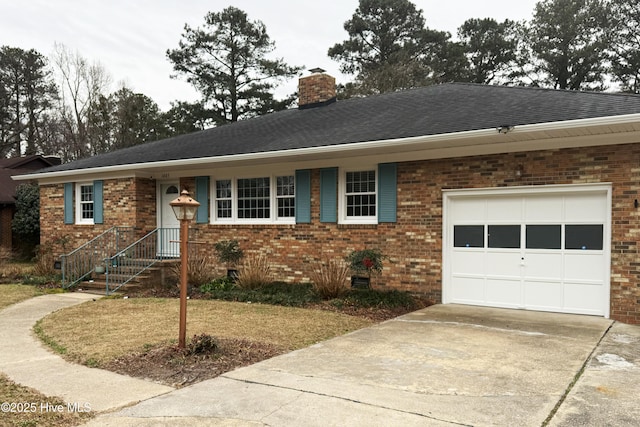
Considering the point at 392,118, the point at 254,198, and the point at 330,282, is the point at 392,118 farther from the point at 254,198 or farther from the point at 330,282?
the point at 330,282

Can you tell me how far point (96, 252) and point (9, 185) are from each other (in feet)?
35.4

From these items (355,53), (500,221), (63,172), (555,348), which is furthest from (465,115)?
(355,53)

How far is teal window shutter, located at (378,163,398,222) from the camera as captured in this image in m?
9.82

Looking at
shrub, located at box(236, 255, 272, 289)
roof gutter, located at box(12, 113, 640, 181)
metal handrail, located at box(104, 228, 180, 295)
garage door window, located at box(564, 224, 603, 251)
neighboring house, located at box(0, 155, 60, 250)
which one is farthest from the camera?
neighboring house, located at box(0, 155, 60, 250)

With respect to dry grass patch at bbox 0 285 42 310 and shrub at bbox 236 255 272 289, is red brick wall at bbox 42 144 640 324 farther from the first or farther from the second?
dry grass patch at bbox 0 285 42 310

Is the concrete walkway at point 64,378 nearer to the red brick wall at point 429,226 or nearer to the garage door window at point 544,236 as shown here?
the red brick wall at point 429,226

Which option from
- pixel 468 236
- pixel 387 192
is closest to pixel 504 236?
pixel 468 236

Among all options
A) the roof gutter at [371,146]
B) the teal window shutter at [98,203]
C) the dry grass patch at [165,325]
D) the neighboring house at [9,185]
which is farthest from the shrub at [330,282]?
the neighboring house at [9,185]

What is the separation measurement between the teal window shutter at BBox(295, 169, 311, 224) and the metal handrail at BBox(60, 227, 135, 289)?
531 centimetres

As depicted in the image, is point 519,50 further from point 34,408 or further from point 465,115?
point 34,408

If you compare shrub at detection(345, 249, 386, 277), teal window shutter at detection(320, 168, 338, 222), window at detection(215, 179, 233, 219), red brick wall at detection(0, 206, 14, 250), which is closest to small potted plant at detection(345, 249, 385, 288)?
shrub at detection(345, 249, 386, 277)

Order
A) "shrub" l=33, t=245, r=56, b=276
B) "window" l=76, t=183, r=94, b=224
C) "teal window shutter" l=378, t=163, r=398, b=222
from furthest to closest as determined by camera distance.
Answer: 1. "window" l=76, t=183, r=94, b=224
2. "shrub" l=33, t=245, r=56, b=276
3. "teal window shutter" l=378, t=163, r=398, b=222

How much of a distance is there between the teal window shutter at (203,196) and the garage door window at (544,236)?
789cm

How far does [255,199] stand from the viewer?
1204cm
